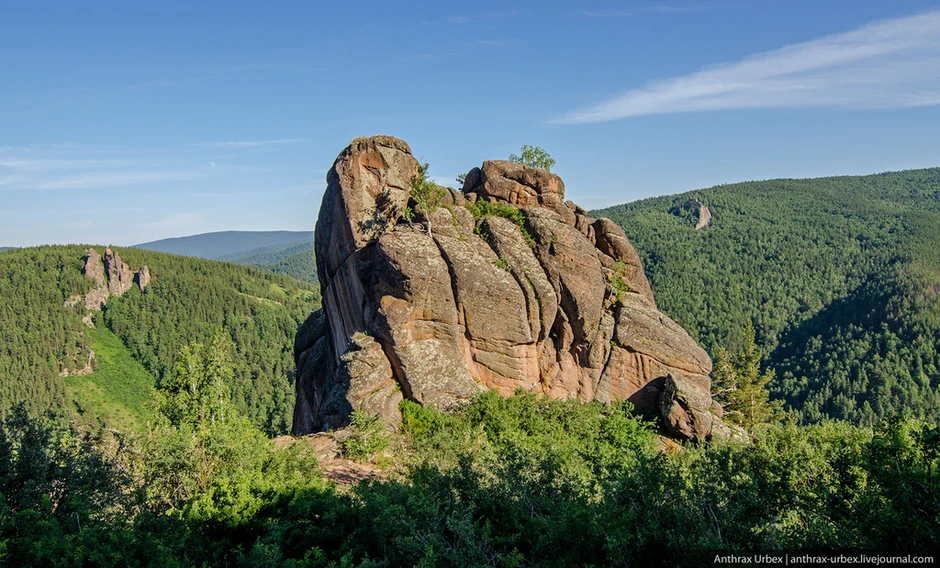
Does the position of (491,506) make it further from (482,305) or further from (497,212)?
Result: (497,212)

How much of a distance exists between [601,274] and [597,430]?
33.8ft

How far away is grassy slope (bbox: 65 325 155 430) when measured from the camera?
508 feet

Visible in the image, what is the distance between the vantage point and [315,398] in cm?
3691

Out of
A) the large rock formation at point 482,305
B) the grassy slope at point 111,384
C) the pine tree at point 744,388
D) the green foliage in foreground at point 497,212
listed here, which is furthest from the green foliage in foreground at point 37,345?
the pine tree at point 744,388

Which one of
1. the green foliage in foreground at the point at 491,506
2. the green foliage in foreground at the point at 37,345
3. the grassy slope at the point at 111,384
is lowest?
the grassy slope at the point at 111,384

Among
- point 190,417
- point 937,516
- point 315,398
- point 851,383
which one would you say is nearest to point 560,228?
point 315,398

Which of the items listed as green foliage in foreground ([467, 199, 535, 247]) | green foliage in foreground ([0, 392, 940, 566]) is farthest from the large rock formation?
green foliage in foreground ([0, 392, 940, 566])

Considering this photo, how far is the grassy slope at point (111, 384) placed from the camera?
155m

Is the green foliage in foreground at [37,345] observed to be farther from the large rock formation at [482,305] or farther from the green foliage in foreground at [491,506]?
the green foliage in foreground at [491,506]

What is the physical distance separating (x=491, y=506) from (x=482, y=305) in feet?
49.9

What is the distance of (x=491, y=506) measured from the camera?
15.4 metres

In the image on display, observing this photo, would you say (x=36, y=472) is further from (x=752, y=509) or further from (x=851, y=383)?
(x=851, y=383)

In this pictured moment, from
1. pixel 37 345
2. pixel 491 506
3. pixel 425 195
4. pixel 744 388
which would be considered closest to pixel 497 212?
pixel 425 195

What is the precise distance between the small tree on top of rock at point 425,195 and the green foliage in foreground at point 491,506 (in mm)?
16407
